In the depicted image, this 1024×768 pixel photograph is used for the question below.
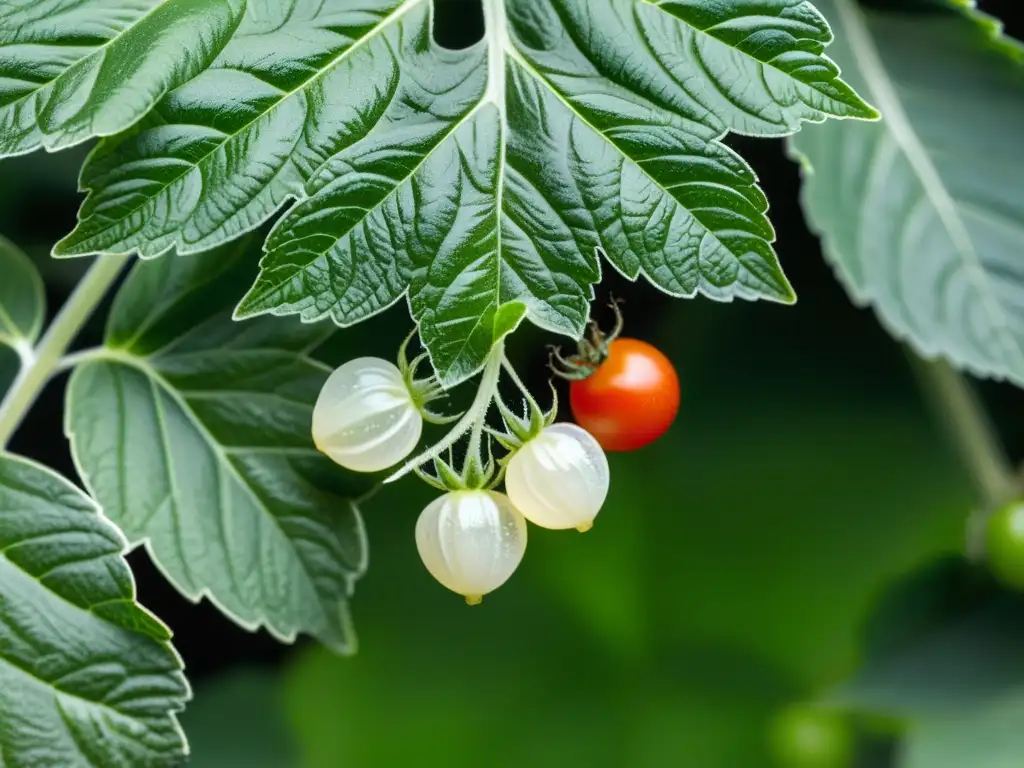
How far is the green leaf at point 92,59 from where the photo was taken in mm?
407

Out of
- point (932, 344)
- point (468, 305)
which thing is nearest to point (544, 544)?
point (932, 344)

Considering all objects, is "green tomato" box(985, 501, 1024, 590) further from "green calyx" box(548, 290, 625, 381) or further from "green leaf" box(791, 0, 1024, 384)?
"green calyx" box(548, 290, 625, 381)

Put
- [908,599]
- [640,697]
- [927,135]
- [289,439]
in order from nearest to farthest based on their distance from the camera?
[289,439], [927,135], [908,599], [640,697]

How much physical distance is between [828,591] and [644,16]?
0.58m

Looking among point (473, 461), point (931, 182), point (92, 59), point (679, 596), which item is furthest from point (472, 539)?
point (679, 596)

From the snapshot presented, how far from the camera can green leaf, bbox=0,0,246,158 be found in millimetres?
407

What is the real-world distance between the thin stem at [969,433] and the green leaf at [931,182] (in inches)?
4.9

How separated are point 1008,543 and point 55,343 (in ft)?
1.99

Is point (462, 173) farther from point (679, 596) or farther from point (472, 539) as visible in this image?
point (679, 596)

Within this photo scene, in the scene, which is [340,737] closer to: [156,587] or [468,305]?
[156,587]

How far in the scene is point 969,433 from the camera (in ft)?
2.38

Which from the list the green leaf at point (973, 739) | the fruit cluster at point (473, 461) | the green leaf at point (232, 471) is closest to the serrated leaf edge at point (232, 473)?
the green leaf at point (232, 471)

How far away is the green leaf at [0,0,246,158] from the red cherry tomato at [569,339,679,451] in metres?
0.22

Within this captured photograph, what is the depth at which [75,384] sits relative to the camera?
1.79 ft
